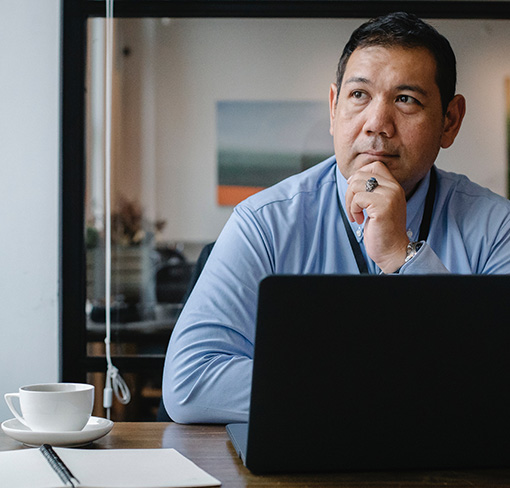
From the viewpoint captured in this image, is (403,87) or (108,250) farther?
(108,250)

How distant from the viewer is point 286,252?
1.57 meters

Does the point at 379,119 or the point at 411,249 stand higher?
the point at 379,119

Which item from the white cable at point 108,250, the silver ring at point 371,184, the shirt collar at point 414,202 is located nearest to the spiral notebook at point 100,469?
the silver ring at point 371,184

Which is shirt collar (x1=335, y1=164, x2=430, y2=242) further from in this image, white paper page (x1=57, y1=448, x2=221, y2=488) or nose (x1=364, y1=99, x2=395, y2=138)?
white paper page (x1=57, y1=448, x2=221, y2=488)

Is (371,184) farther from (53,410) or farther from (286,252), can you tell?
(53,410)

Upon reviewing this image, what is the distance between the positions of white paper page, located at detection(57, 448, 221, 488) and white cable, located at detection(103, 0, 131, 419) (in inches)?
63.9

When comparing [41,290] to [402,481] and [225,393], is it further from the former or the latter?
[402,481]

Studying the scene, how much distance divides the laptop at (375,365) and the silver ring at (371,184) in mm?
785

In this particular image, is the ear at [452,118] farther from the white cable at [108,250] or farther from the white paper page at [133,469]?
the white cable at [108,250]

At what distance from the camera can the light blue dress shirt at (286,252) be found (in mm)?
1275

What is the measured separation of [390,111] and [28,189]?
1490mm

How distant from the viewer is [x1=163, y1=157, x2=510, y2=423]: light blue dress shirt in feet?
4.18

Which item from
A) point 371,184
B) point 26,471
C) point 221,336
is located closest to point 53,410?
point 26,471

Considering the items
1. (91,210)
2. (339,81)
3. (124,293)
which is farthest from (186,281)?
(339,81)
